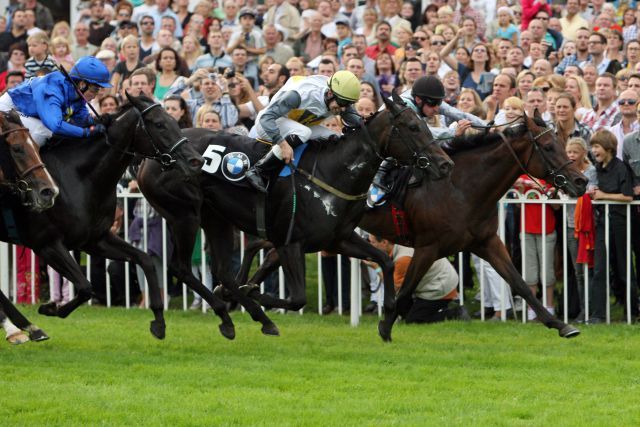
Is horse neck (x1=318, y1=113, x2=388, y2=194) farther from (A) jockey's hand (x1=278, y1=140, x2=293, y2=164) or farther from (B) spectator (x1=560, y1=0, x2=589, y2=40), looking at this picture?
(B) spectator (x1=560, y1=0, x2=589, y2=40)

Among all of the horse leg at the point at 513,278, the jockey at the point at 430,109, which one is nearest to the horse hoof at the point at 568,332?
the horse leg at the point at 513,278

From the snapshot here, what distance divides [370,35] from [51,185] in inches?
368

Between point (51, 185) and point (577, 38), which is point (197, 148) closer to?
point (51, 185)

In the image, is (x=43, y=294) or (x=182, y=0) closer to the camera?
(x=43, y=294)

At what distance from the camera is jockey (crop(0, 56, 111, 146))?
410 inches

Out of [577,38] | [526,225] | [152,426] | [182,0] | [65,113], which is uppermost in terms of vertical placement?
[182,0]

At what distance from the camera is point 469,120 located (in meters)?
11.9

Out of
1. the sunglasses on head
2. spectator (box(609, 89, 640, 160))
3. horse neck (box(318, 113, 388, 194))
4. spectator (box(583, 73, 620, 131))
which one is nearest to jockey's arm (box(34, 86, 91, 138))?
horse neck (box(318, 113, 388, 194))

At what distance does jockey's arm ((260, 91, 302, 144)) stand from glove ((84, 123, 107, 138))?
129 cm

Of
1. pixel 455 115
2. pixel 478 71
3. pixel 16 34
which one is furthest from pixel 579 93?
pixel 16 34

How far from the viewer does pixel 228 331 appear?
11.3 m

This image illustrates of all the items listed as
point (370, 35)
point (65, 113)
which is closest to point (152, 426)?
point (65, 113)

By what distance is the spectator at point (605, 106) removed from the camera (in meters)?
13.5

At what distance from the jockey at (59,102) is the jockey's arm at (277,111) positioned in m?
1.33
